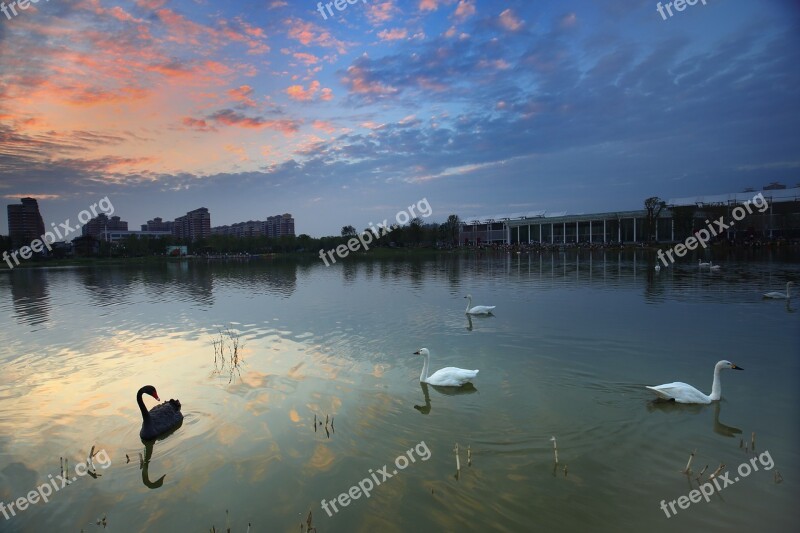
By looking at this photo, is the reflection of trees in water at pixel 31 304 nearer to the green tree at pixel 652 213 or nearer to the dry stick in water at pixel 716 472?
the dry stick in water at pixel 716 472

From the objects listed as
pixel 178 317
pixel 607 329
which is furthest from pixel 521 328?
pixel 178 317

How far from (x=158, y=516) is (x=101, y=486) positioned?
151cm

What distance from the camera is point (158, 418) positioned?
330 inches

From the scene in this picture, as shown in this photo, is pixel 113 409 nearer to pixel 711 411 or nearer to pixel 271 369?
pixel 271 369

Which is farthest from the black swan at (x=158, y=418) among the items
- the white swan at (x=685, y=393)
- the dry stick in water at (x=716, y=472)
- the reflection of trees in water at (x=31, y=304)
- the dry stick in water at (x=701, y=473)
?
the reflection of trees in water at (x=31, y=304)

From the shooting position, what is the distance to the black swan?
8.12 m

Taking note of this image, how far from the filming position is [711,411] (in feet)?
27.7

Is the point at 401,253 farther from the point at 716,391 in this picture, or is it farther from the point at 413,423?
the point at 413,423

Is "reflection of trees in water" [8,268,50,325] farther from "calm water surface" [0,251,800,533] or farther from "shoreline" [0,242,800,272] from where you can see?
"shoreline" [0,242,800,272]

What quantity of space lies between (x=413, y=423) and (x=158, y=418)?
4.92 m

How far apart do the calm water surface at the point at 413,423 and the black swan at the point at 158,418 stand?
0.74 ft

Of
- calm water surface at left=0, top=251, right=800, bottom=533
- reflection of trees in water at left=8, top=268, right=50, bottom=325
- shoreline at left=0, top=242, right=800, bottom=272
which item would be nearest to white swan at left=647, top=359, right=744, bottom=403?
calm water surface at left=0, top=251, right=800, bottom=533

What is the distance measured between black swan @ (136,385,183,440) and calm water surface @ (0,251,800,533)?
0.23 metres

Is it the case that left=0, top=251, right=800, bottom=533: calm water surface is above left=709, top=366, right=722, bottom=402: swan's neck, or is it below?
below
